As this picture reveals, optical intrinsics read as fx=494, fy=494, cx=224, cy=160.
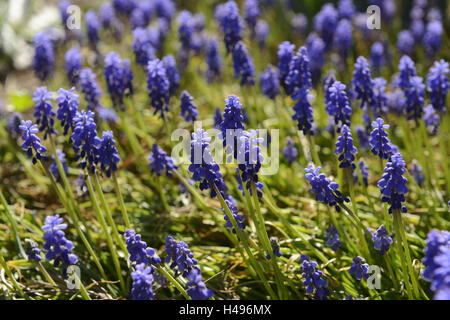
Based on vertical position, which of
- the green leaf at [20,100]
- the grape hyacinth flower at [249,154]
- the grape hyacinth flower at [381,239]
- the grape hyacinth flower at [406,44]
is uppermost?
the grape hyacinth flower at [406,44]

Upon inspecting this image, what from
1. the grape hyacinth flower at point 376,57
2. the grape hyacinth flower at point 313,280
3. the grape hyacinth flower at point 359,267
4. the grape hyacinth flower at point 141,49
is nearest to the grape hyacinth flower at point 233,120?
the grape hyacinth flower at point 313,280

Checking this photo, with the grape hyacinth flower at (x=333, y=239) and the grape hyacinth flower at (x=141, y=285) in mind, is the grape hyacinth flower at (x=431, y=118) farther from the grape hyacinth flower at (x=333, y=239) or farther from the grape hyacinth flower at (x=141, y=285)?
the grape hyacinth flower at (x=141, y=285)

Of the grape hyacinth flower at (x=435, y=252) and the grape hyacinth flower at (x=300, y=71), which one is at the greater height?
the grape hyacinth flower at (x=300, y=71)

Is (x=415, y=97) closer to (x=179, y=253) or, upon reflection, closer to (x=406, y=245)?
(x=406, y=245)

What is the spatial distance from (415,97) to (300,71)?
1.41m

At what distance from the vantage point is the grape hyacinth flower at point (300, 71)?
5.16m

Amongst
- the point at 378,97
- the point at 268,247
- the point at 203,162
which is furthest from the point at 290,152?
the point at 203,162

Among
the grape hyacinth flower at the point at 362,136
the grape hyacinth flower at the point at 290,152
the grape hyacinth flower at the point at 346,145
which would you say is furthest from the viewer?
the grape hyacinth flower at the point at 362,136

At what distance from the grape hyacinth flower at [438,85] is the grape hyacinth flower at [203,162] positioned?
112 inches

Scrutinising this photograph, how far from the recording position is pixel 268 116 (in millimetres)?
8695

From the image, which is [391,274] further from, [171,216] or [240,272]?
[171,216]

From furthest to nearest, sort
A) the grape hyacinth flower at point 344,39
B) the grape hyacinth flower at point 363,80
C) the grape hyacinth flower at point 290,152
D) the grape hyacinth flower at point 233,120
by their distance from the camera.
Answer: the grape hyacinth flower at point 344,39, the grape hyacinth flower at point 290,152, the grape hyacinth flower at point 363,80, the grape hyacinth flower at point 233,120

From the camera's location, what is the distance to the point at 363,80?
533cm
